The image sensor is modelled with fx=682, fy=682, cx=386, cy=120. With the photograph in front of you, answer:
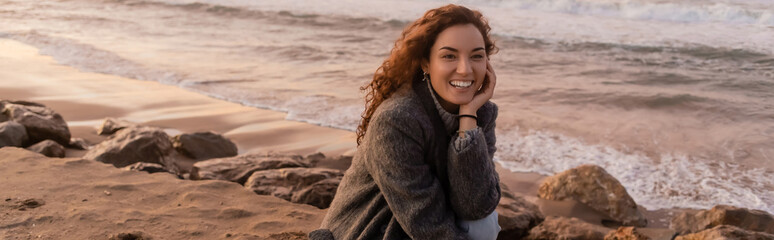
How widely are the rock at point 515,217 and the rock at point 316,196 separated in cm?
118

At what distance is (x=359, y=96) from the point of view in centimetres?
881

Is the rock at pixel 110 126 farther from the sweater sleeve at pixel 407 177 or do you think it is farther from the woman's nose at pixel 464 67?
the woman's nose at pixel 464 67

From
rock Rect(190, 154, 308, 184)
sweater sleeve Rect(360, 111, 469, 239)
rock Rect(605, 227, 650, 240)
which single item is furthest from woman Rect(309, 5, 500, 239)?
rock Rect(190, 154, 308, 184)

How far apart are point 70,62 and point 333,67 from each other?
411 centimetres

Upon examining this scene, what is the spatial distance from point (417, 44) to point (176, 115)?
18.5 ft

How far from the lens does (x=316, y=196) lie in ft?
15.5

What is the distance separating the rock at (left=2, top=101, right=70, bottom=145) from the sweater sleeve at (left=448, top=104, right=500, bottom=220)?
4720 mm

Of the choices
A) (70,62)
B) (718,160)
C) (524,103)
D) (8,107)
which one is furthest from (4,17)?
(718,160)

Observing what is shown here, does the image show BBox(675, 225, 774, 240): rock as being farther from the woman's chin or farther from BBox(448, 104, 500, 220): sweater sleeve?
the woman's chin

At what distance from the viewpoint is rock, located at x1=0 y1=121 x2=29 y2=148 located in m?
5.49

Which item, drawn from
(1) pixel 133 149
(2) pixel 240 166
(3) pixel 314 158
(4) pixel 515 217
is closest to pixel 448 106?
(4) pixel 515 217

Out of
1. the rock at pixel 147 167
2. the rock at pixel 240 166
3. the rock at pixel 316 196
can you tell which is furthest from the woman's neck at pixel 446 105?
the rock at pixel 147 167

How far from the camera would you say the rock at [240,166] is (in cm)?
515

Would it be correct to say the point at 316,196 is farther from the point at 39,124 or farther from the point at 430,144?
the point at 39,124
